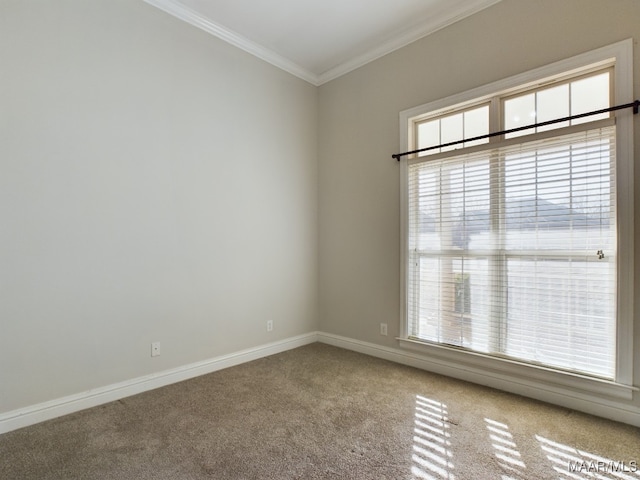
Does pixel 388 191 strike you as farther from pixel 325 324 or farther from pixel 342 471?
pixel 342 471

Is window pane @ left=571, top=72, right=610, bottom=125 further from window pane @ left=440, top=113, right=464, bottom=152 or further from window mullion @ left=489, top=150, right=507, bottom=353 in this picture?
window pane @ left=440, top=113, right=464, bottom=152

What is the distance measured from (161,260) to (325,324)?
1.98m

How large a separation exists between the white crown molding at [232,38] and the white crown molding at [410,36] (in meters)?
0.30

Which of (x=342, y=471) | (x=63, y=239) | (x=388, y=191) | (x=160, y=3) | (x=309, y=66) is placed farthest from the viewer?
(x=309, y=66)

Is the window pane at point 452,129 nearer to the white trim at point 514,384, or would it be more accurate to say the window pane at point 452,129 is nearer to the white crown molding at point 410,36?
the white crown molding at point 410,36

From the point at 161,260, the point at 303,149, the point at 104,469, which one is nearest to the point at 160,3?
the point at 303,149

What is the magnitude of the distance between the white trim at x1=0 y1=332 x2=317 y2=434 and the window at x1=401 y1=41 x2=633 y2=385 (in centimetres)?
156

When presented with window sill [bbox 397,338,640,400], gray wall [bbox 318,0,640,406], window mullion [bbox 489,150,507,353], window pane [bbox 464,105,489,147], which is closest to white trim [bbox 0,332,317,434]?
gray wall [bbox 318,0,640,406]

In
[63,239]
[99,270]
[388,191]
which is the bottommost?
[99,270]

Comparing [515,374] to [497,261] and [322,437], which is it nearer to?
[497,261]

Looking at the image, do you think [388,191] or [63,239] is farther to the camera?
[388,191]

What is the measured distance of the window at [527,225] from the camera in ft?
7.17

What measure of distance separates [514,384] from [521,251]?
39.4 inches

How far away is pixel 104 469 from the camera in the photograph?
1684 mm
